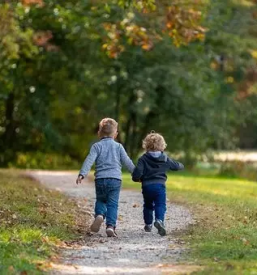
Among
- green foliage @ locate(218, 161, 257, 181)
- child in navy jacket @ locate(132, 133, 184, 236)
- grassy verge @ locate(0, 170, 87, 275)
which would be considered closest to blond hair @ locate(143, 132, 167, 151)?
child in navy jacket @ locate(132, 133, 184, 236)

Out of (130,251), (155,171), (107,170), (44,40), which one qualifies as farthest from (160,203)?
(44,40)

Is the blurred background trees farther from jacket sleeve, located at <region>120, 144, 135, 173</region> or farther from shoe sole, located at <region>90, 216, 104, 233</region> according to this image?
shoe sole, located at <region>90, 216, 104, 233</region>

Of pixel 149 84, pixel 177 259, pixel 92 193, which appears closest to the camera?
pixel 177 259

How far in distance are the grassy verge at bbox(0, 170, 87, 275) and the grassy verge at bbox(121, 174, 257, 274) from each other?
1.71 metres

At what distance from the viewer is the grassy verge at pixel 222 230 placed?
1034cm

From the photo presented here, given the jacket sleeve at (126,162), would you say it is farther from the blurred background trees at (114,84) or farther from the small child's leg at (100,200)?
the blurred background trees at (114,84)

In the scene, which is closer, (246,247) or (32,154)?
(246,247)

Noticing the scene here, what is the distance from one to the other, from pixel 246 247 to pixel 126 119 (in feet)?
85.5

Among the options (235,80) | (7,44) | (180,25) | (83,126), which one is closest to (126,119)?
(83,126)

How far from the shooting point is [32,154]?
38.1 meters

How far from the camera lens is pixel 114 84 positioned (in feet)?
115

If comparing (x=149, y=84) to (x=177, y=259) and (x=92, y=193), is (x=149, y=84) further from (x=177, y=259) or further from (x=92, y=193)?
(x=177, y=259)

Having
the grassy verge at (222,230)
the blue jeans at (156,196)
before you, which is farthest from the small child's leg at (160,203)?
the grassy verge at (222,230)

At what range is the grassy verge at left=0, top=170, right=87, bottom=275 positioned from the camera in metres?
10.2
